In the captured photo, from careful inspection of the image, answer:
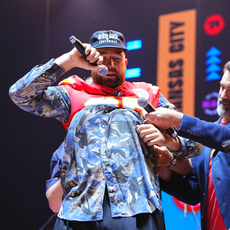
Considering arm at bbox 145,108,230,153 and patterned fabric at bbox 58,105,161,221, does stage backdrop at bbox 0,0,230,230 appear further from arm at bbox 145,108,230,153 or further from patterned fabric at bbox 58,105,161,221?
patterned fabric at bbox 58,105,161,221

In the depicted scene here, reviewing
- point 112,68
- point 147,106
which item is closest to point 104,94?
point 112,68

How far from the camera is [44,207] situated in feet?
9.12

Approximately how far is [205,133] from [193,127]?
72 mm

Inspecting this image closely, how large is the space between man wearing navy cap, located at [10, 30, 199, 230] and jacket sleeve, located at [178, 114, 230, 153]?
8cm

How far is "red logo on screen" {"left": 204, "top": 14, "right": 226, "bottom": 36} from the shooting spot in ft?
8.30

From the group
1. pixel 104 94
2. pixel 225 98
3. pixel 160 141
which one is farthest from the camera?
pixel 225 98

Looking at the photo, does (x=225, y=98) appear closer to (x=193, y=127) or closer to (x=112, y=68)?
(x=193, y=127)

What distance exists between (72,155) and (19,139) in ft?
5.65

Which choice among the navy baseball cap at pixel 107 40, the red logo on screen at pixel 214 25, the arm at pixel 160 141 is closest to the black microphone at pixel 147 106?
the arm at pixel 160 141

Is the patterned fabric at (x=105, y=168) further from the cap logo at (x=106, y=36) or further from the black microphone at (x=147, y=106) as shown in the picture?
the cap logo at (x=106, y=36)

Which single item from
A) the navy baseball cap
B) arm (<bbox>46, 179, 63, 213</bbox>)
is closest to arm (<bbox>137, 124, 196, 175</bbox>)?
the navy baseball cap

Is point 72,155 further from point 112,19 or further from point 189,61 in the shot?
point 112,19

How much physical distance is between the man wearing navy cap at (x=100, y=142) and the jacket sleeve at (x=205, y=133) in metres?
0.08

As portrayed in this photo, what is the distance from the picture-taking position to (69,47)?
294cm
